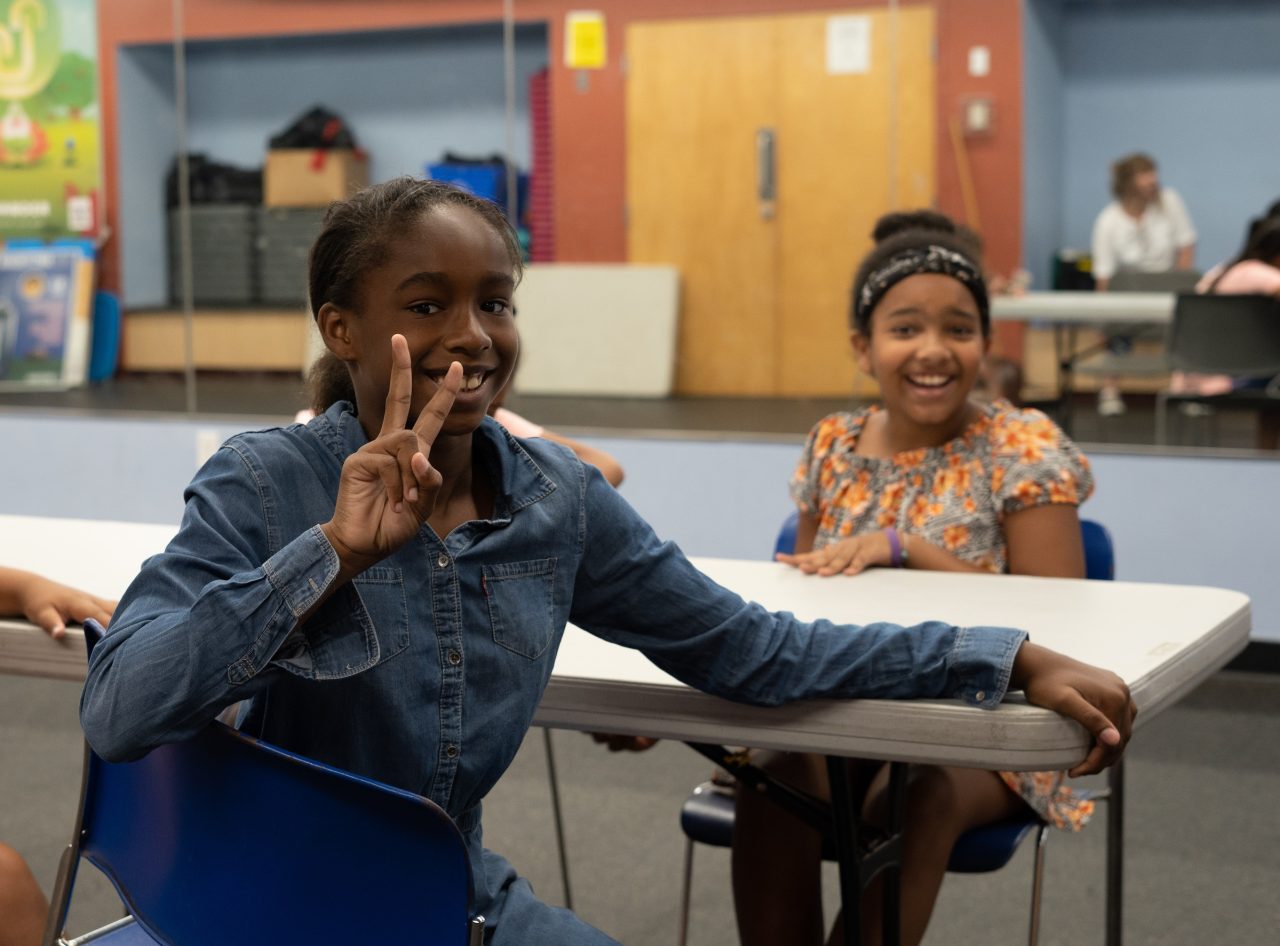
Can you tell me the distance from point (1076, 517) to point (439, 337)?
1.16 m

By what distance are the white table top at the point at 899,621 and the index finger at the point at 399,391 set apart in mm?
396

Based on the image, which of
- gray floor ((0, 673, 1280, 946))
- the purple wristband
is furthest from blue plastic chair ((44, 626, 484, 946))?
gray floor ((0, 673, 1280, 946))

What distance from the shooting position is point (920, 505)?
2.19 metres

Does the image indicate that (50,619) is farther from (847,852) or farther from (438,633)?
(847,852)

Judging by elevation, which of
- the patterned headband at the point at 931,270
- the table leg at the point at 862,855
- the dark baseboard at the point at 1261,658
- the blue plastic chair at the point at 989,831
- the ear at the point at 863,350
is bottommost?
the dark baseboard at the point at 1261,658

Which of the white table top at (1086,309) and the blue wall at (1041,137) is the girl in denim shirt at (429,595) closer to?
the white table top at (1086,309)

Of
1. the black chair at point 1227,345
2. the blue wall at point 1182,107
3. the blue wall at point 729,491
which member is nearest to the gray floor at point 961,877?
the blue wall at point 729,491

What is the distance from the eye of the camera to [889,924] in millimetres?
1708

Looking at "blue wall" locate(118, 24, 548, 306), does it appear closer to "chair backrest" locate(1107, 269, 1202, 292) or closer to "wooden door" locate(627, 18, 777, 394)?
"wooden door" locate(627, 18, 777, 394)

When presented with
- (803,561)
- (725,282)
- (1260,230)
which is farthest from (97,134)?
(803,561)

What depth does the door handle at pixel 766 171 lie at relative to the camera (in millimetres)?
5789

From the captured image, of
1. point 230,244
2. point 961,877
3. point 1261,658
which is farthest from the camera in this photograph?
point 230,244

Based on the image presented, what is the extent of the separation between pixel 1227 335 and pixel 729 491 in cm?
162

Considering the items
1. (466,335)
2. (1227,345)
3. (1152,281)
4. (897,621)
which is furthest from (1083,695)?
(1152,281)
